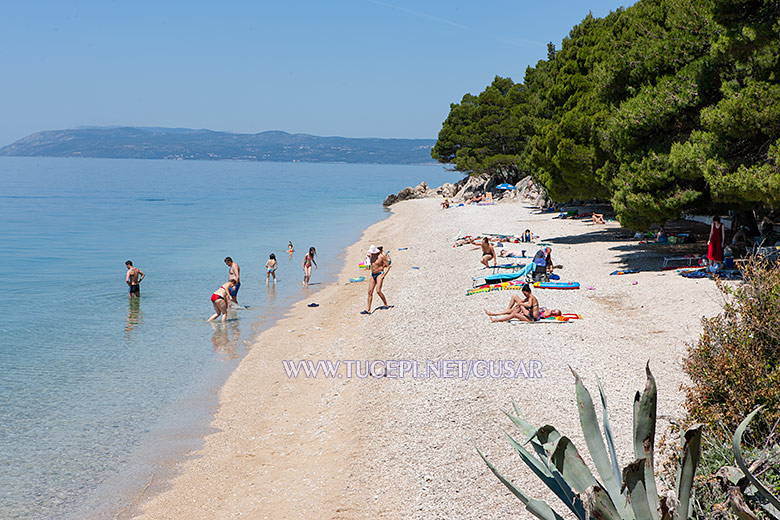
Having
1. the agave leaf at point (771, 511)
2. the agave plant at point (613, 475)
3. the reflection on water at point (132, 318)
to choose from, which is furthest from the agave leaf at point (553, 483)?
the reflection on water at point (132, 318)

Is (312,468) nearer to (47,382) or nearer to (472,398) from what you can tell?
(472,398)

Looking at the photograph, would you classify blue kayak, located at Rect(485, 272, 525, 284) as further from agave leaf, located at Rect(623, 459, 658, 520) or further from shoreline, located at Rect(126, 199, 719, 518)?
agave leaf, located at Rect(623, 459, 658, 520)

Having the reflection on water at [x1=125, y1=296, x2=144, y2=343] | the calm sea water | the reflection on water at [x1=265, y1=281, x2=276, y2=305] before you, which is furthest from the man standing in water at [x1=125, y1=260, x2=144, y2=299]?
the reflection on water at [x1=265, y1=281, x2=276, y2=305]

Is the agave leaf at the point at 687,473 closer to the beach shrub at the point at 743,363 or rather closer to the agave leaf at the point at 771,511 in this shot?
the agave leaf at the point at 771,511

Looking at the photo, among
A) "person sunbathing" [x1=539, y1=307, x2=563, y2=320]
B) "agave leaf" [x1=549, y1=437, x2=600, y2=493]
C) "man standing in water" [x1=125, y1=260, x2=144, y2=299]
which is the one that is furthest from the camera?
"man standing in water" [x1=125, y1=260, x2=144, y2=299]

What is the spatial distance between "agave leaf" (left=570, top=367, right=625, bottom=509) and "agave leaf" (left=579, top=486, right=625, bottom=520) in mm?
301

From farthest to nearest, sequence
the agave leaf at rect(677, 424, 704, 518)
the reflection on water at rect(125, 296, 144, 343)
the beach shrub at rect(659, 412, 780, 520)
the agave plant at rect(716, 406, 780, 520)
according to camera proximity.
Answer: the reflection on water at rect(125, 296, 144, 343)
the beach shrub at rect(659, 412, 780, 520)
the agave leaf at rect(677, 424, 704, 518)
the agave plant at rect(716, 406, 780, 520)

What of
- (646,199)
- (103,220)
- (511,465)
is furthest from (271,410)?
(103,220)

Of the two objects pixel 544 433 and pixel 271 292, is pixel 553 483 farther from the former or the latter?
pixel 271 292

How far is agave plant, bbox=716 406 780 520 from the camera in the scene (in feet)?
10.9

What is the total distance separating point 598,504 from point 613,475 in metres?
0.53

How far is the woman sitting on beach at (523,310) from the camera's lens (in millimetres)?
13141

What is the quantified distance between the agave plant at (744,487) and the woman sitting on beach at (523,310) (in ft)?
29.0

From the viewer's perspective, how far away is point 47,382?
12.9m
